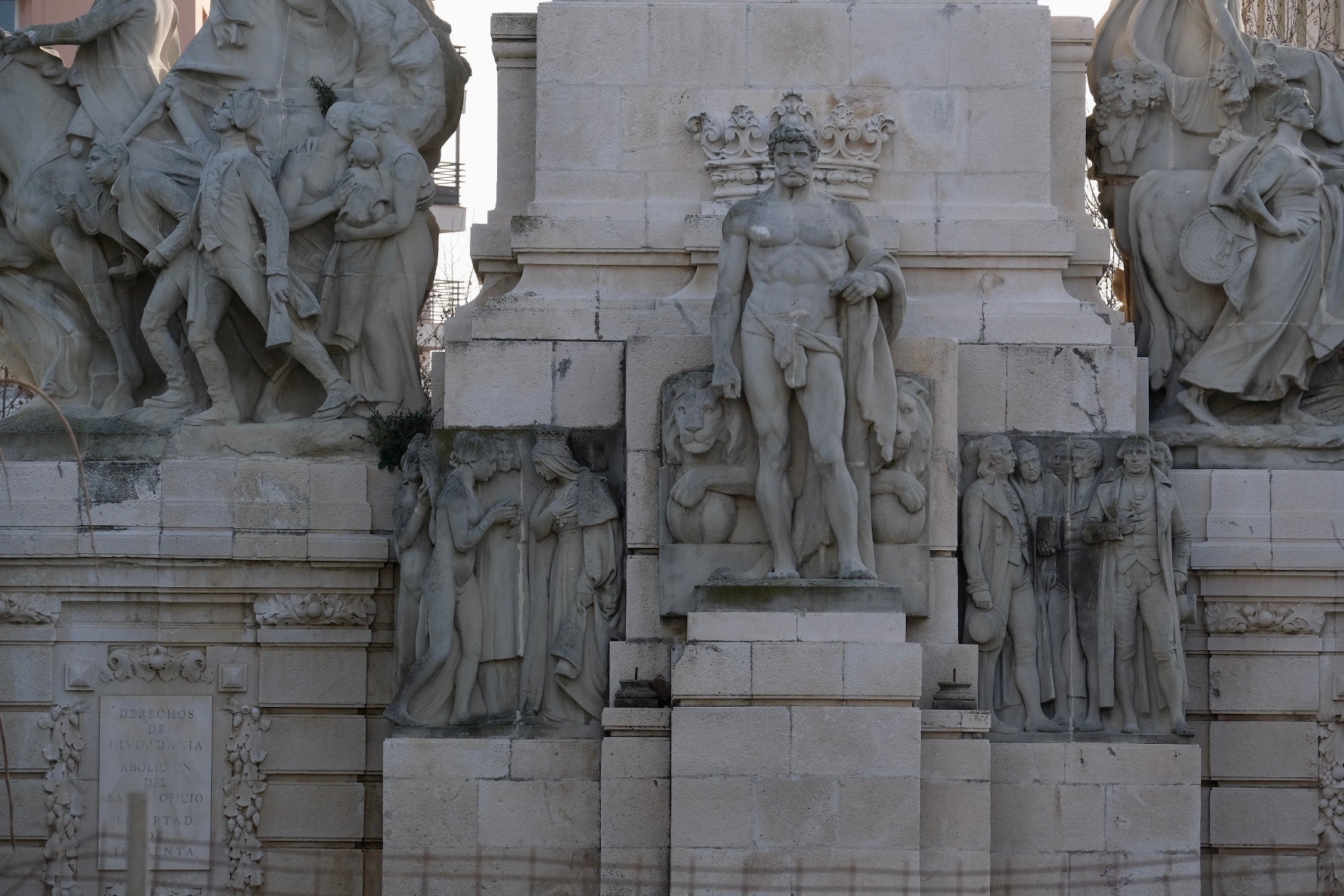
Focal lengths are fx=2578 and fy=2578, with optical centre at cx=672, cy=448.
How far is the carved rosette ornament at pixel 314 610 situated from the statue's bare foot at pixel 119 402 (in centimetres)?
178

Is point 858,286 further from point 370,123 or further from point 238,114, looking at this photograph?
point 238,114

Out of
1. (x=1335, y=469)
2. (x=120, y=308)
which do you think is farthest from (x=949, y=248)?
(x=120, y=308)

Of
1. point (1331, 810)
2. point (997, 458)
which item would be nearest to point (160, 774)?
point (997, 458)


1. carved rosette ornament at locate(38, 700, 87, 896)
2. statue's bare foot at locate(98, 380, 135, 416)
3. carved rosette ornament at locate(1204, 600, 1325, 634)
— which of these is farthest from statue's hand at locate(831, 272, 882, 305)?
carved rosette ornament at locate(38, 700, 87, 896)

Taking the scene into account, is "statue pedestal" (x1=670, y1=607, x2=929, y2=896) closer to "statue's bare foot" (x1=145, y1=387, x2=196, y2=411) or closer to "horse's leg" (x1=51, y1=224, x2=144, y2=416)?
"statue's bare foot" (x1=145, y1=387, x2=196, y2=411)

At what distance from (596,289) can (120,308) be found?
12.4ft

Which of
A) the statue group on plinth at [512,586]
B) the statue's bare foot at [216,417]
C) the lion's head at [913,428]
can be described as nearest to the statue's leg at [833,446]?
the lion's head at [913,428]

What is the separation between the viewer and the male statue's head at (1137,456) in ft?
55.5

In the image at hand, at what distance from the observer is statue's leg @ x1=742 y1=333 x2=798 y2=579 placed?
16141 mm

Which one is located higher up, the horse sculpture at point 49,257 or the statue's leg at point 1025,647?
the horse sculpture at point 49,257

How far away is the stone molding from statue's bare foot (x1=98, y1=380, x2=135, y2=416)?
1.43 m

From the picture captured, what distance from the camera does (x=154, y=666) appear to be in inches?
722

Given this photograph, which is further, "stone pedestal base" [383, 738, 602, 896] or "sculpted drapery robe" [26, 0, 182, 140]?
"sculpted drapery robe" [26, 0, 182, 140]

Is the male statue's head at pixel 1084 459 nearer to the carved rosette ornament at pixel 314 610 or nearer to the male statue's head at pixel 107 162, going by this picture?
the carved rosette ornament at pixel 314 610
